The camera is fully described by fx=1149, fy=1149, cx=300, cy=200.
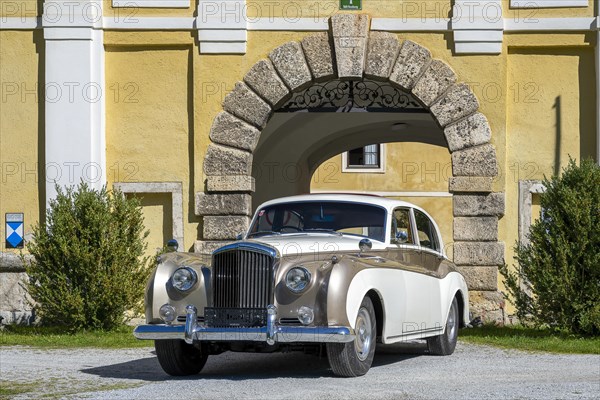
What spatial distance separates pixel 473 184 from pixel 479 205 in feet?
0.98

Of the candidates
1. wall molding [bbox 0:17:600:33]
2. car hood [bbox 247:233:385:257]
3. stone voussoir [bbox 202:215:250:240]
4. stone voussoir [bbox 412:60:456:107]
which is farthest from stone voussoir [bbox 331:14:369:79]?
car hood [bbox 247:233:385:257]

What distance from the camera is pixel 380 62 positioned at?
15828 millimetres

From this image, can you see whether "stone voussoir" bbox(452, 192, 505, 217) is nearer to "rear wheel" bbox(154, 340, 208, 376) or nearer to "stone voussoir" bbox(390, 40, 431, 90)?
"stone voussoir" bbox(390, 40, 431, 90)

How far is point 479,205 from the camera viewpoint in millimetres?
15594

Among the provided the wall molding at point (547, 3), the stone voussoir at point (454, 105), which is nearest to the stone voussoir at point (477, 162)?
the stone voussoir at point (454, 105)

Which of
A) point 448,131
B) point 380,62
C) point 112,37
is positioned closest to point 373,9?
point 380,62

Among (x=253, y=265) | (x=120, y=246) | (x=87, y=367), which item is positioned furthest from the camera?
(x=120, y=246)

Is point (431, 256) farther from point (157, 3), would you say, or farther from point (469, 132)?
point (157, 3)

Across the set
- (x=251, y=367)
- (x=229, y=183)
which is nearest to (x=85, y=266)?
(x=229, y=183)

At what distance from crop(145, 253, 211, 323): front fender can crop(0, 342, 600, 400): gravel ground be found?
592 millimetres

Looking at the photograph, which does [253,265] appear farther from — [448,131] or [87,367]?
[448,131]

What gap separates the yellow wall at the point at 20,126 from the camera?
53.2 feet

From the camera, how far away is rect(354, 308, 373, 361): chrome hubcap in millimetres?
9453

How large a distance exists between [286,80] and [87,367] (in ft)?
21.0
